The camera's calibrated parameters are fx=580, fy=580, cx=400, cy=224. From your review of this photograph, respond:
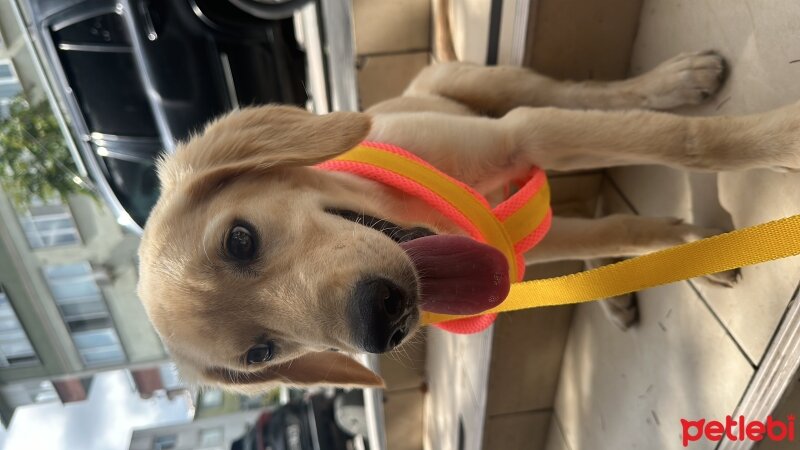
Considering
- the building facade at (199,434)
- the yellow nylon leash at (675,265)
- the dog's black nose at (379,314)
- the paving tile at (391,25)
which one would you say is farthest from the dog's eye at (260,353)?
the building facade at (199,434)

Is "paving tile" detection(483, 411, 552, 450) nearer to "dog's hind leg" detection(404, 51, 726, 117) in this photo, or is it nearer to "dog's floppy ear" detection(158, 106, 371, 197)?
"dog's hind leg" detection(404, 51, 726, 117)

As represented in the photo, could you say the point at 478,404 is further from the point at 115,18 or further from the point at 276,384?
the point at 115,18

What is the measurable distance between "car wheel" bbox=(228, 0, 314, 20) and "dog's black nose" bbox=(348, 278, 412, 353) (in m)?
1.75

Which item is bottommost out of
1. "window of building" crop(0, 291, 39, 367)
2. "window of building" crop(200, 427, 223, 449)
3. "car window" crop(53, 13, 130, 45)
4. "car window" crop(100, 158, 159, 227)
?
"window of building" crop(200, 427, 223, 449)

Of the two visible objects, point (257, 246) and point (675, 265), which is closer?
point (675, 265)

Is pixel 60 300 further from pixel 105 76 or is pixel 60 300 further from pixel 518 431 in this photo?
pixel 518 431

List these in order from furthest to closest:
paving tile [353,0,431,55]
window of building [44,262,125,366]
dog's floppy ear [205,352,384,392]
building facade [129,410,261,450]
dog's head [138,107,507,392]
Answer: building facade [129,410,261,450], window of building [44,262,125,366], paving tile [353,0,431,55], dog's floppy ear [205,352,384,392], dog's head [138,107,507,392]

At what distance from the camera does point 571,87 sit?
5.36ft

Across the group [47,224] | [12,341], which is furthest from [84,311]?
[47,224]

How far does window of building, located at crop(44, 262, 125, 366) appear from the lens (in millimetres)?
3260

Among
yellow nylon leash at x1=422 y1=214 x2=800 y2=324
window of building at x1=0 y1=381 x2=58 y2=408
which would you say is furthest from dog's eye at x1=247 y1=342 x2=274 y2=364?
window of building at x1=0 y1=381 x2=58 y2=408

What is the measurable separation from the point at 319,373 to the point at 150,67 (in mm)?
1499

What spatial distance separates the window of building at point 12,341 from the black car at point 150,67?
1208 millimetres

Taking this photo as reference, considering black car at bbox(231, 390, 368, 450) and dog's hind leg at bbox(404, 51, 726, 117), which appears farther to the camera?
black car at bbox(231, 390, 368, 450)
